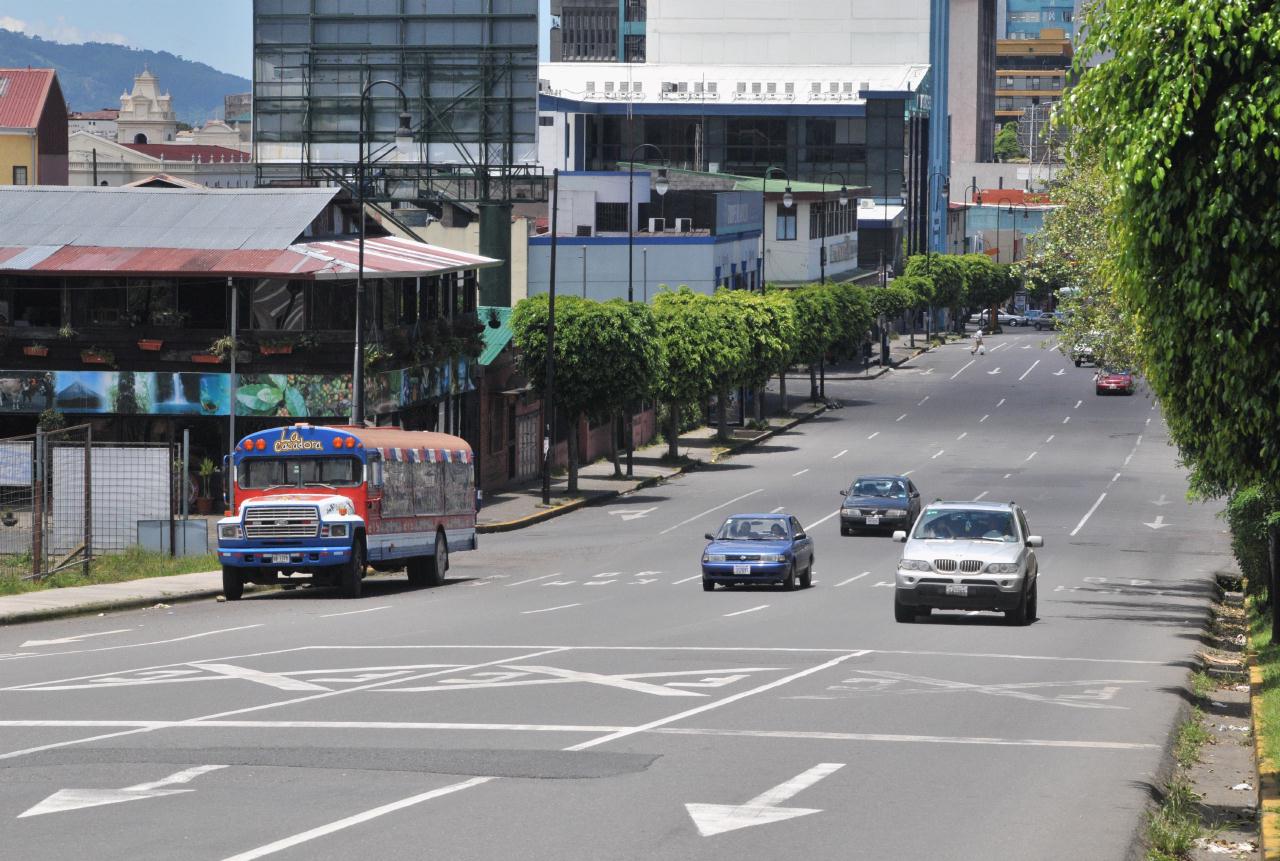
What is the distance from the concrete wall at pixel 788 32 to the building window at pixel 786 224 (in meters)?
62.1

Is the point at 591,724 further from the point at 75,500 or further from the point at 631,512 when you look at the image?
the point at 631,512

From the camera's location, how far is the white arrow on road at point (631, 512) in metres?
56.0

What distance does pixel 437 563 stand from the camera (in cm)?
3709

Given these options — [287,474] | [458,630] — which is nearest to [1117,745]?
[458,630]

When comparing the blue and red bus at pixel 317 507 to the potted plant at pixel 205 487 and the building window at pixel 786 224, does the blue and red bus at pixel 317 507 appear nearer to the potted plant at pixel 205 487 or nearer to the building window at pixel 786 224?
the potted plant at pixel 205 487

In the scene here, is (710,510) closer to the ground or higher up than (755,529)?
closer to the ground

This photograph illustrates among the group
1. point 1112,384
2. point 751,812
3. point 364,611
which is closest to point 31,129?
point 1112,384

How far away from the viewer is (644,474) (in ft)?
226

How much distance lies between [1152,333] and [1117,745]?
141 inches

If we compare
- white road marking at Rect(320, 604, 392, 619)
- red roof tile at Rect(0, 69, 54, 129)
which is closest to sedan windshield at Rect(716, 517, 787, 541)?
white road marking at Rect(320, 604, 392, 619)

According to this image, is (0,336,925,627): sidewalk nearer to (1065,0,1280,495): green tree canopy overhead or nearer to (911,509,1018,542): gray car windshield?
(911,509,1018,542): gray car windshield

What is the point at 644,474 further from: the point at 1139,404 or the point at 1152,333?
the point at 1152,333

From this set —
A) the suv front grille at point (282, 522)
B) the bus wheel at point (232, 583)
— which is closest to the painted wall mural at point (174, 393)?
the bus wheel at point (232, 583)

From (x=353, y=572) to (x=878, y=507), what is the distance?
69.4ft
